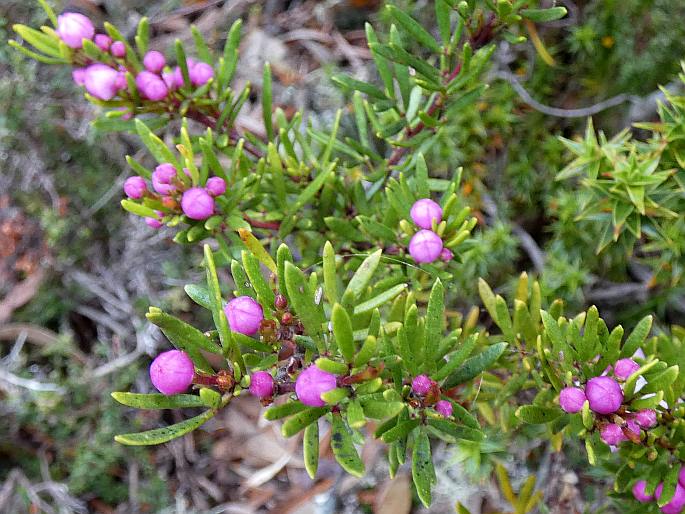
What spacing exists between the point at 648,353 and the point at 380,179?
3.09 feet

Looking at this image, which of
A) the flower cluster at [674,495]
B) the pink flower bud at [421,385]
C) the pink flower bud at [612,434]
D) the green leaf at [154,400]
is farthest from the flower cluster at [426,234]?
the flower cluster at [674,495]

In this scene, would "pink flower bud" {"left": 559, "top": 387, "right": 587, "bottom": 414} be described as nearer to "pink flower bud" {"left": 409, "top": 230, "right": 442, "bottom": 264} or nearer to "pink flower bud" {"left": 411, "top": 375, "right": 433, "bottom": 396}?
"pink flower bud" {"left": 411, "top": 375, "right": 433, "bottom": 396}

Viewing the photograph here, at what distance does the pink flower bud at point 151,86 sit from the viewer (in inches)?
64.4

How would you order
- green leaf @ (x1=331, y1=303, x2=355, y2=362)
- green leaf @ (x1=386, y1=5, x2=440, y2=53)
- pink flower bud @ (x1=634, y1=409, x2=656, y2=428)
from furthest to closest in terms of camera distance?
green leaf @ (x1=386, y1=5, x2=440, y2=53), pink flower bud @ (x1=634, y1=409, x2=656, y2=428), green leaf @ (x1=331, y1=303, x2=355, y2=362)

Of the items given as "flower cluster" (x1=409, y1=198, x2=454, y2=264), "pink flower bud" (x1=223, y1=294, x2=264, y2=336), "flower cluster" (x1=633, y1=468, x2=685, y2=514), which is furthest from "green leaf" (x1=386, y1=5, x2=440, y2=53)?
"flower cluster" (x1=633, y1=468, x2=685, y2=514)

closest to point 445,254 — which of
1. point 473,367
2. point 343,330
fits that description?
point 473,367

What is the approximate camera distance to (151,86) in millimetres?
1632

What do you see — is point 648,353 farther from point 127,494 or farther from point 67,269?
point 67,269

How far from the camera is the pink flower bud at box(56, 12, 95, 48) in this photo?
1569 millimetres

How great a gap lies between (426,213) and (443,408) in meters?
0.47

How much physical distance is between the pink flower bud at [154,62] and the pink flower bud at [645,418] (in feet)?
4.93

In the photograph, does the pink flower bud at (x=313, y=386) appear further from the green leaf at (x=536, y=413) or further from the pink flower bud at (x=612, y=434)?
the pink flower bud at (x=612, y=434)

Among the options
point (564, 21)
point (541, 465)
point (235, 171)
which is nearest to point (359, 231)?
point (235, 171)

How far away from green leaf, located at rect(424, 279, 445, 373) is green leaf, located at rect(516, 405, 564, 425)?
0.21 m
